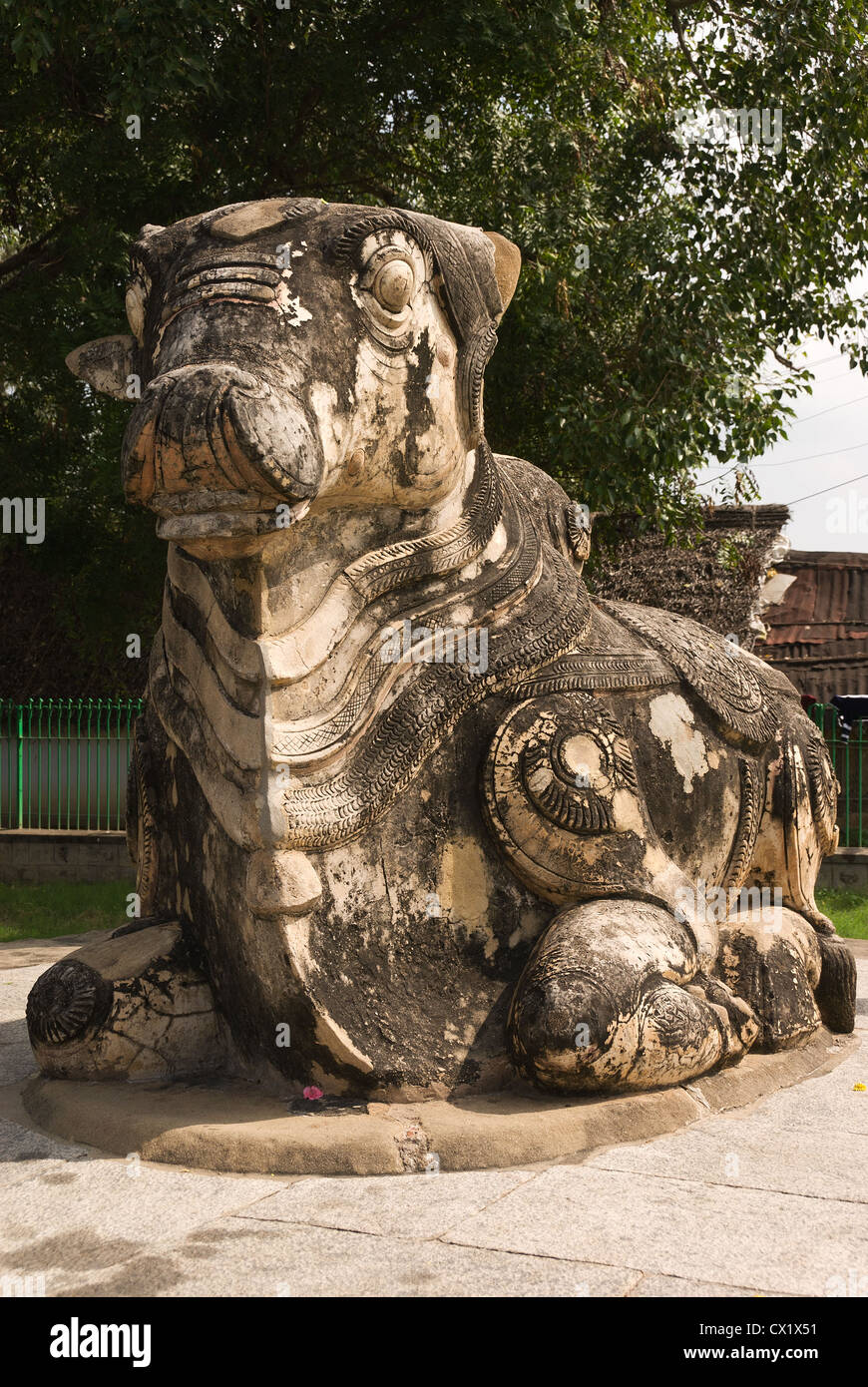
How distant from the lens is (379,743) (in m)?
3.96

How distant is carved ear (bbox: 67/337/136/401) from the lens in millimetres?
4441

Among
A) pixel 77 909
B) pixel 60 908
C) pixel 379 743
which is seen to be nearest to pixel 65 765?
pixel 60 908

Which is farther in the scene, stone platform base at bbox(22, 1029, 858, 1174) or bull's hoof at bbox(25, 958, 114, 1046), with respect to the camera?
bull's hoof at bbox(25, 958, 114, 1046)

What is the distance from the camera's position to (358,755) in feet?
12.9

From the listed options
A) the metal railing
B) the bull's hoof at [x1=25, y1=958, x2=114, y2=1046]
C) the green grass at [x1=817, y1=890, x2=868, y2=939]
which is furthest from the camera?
the metal railing

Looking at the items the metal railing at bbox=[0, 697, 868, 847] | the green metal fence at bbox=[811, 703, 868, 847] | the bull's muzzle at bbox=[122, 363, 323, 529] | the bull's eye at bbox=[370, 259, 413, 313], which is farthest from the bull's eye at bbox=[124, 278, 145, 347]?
the green metal fence at bbox=[811, 703, 868, 847]

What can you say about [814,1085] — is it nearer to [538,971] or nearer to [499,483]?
[538,971]

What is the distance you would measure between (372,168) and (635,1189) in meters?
9.98

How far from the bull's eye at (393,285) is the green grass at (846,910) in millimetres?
6861

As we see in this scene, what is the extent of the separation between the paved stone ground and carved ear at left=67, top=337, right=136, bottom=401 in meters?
2.28

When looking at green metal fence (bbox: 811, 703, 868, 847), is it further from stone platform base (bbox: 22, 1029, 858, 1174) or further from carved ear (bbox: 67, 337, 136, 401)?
carved ear (bbox: 67, 337, 136, 401)

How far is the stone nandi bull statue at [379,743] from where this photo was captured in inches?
147

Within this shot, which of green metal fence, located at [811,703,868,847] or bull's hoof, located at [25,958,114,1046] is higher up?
green metal fence, located at [811,703,868,847]

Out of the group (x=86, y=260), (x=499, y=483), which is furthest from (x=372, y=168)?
(x=499, y=483)
